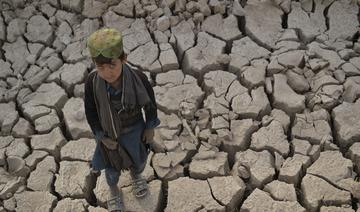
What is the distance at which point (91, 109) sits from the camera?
7.93ft

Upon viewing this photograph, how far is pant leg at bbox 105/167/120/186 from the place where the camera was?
264cm

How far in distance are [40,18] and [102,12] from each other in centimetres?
51

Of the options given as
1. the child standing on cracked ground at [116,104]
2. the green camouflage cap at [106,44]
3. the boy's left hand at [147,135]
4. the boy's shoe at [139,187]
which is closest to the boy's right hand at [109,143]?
the child standing on cracked ground at [116,104]

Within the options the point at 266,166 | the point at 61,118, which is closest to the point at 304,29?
the point at 266,166

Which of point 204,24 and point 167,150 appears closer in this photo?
point 167,150

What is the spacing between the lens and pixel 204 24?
3646 mm

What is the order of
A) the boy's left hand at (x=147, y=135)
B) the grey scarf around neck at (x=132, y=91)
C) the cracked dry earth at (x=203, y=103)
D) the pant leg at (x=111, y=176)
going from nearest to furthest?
1. the grey scarf around neck at (x=132, y=91)
2. the boy's left hand at (x=147, y=135)
3. the pant leg at (x=111, y=176)
4. the cracked dry earth at (x=203, y=103)

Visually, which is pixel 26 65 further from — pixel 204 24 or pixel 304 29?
pixel 304 29

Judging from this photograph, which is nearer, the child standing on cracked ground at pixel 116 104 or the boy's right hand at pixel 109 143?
the child standing on cracked ground at pixel 116 104

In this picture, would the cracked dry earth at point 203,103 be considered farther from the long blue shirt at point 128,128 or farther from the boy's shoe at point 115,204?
the long blue shirt at point 128,128

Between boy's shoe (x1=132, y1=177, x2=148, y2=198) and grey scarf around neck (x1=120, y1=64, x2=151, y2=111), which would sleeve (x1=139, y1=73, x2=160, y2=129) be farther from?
boy's shoe (x1=132, y1=177, x2=148, y2=198)

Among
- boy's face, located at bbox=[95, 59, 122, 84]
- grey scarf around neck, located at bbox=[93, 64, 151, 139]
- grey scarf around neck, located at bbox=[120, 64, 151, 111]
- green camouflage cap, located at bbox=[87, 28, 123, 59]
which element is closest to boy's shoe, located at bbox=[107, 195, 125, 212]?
grey scarf around neck, located at bbox=[93, 64, 151, 139]

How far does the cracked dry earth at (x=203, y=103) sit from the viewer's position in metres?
2.76

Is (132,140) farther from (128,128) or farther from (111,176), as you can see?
(111,176)
